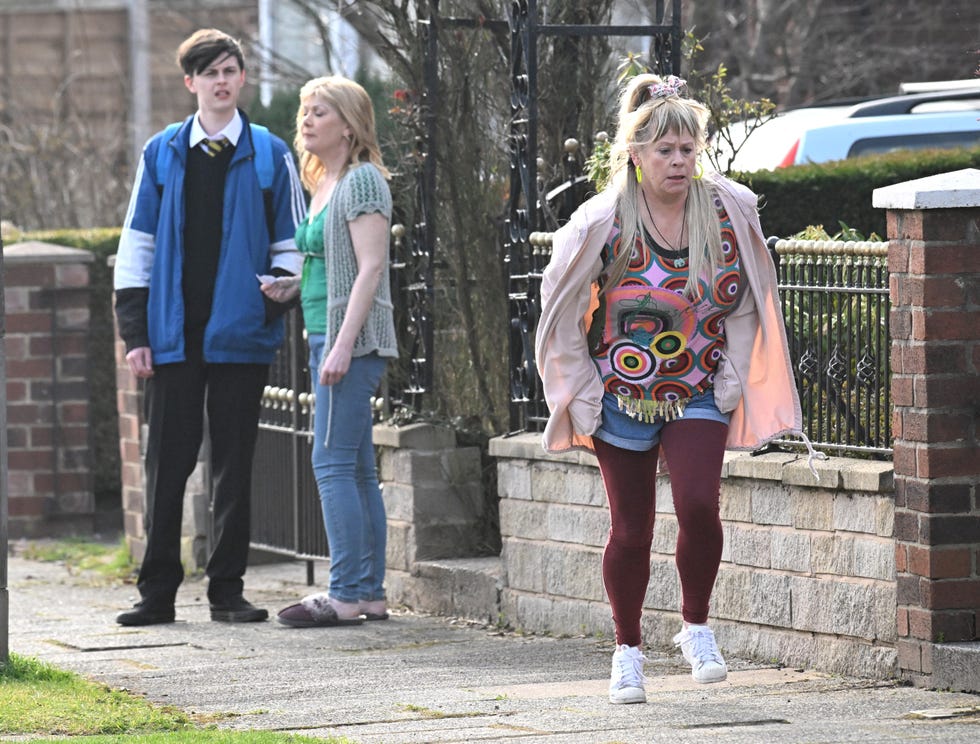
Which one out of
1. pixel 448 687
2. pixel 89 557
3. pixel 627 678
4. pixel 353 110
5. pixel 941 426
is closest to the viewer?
pixel 627 678

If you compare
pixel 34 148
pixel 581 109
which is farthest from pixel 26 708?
pixel 34 148

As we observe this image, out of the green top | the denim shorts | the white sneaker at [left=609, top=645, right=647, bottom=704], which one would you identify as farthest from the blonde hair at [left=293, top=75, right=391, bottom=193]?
the white sneaker at [left=609, top=645, right=647, bottom=704]

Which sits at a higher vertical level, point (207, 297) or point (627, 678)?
point (207, 297)

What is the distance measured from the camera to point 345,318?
289 inches

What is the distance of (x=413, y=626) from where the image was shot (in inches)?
303

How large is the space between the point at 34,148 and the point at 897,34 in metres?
7.54

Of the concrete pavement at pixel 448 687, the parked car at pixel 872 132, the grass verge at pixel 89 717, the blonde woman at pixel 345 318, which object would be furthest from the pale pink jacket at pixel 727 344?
the parked car at pixel 872 132

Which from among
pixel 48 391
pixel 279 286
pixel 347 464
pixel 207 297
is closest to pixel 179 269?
pixel 207 297

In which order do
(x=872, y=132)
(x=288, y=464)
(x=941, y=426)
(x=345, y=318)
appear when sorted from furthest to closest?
(x=872, y=132) → (x=288, y=464) → (x=345, y=318) → (x=941, y=426)

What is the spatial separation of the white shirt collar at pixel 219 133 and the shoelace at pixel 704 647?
302 centimetres

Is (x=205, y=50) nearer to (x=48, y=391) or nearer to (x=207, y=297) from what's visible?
(x=207, y=297)

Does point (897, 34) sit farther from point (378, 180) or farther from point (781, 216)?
point (378, 180)

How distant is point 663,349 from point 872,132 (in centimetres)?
599

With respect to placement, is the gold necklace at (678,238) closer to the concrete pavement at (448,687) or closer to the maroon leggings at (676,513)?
the maroon leggings at (676,513)
